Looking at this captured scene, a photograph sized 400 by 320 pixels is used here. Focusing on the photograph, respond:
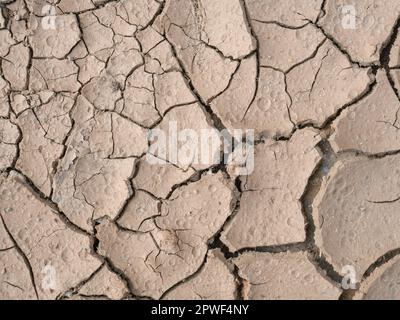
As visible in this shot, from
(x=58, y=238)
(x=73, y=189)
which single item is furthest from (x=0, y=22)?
(x=58, y=238)

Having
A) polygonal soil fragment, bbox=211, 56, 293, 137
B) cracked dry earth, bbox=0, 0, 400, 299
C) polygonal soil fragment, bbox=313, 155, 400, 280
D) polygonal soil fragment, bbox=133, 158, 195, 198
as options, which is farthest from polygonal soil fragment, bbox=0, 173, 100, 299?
polygonal soil fragment, bbox=313, 155, 400, 280

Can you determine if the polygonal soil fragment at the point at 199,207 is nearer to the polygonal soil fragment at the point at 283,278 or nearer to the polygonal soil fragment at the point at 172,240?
the polygonal soil fragment at the point at 172,240

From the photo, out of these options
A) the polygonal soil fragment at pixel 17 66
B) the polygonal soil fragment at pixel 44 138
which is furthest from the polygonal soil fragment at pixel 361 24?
the polygonal soil fragment at pixel 17 66

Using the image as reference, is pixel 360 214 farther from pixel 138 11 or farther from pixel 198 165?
pixel 138 11

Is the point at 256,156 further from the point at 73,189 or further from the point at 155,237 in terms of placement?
the point at 73,189

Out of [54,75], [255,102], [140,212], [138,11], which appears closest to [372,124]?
[255,102]
